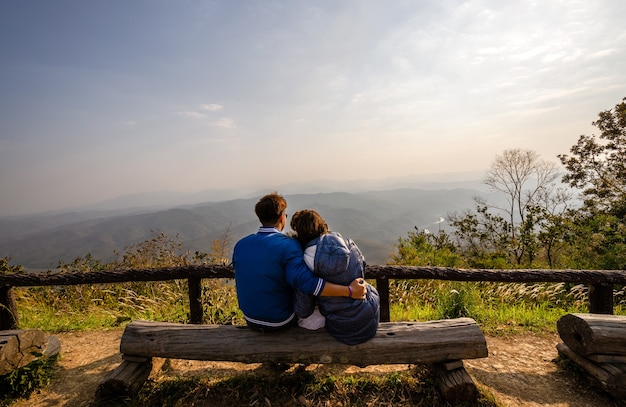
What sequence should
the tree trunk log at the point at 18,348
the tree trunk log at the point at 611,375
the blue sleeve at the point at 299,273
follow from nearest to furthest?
the blue sleeve at the point at 299,273 → the tree trunk log at the point at 611,375 → the tree trunk log at the point at 18,348

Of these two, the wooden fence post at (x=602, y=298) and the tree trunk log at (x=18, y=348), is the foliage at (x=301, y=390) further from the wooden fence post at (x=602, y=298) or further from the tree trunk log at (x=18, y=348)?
the wooden fence post at (x=602, y=298)

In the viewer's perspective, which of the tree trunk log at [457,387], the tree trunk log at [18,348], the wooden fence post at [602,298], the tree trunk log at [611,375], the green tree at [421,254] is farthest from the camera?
the green tree at [421,254]

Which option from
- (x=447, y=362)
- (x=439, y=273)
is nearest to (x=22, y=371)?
(x=447, y=362)

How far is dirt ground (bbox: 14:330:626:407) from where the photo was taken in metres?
2.99

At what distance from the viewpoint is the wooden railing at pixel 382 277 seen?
13.1 ft

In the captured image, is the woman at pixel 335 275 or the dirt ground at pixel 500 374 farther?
the dirt ground at pixel 500 374

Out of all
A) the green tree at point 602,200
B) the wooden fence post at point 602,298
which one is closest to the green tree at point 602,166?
the green tree at point 602,200

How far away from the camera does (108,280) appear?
13.6ft

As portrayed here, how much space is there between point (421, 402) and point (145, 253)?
813 centimetres

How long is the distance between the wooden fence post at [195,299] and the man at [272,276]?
181 cm

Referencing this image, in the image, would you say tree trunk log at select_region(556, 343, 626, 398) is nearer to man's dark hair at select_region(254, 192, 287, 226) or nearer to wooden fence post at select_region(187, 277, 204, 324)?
man's dark hair at select_region(254, 192, 287, 226)

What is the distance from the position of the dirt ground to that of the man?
4.24ft

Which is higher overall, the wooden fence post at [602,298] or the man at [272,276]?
the man at [272,276]

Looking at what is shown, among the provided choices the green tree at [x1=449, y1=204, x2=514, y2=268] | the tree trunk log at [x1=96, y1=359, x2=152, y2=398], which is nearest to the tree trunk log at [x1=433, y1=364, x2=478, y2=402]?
the tree trunk log at [x1=96, y1=359, x2=152, y2=398]
